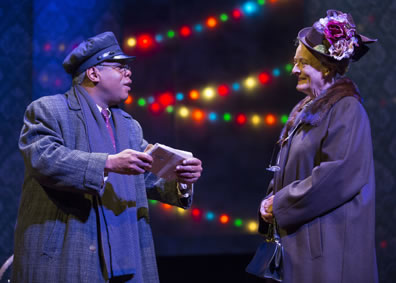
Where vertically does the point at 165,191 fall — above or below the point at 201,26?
below

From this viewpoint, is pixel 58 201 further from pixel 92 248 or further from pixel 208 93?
pixel 208 93

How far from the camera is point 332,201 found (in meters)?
1.70

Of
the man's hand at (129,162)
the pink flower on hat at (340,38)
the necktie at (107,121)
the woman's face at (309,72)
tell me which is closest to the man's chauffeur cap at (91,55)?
the necktie at (107,121)

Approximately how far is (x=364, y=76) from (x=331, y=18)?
194 cm

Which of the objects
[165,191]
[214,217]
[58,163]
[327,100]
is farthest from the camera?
[214,217]

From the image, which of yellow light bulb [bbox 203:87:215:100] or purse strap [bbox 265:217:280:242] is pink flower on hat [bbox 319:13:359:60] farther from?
yellow light bulb [bbox 203:87:215:100]

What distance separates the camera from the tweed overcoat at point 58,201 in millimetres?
1673

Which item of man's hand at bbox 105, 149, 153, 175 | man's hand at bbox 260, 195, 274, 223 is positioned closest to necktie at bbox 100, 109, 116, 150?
man's hand at bbox 105, 149, 153, 175

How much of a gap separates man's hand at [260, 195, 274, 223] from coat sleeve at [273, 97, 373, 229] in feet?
0.39

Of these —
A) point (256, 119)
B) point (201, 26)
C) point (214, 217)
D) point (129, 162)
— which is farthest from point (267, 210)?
point (201, 26)

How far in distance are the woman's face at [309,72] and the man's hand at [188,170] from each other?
0.58 meters

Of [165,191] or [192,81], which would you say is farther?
[192,81]

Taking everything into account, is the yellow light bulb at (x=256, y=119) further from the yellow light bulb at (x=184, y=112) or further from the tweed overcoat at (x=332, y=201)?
the tweed overcoat at (x=332, y=201)

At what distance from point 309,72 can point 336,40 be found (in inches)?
6.8
